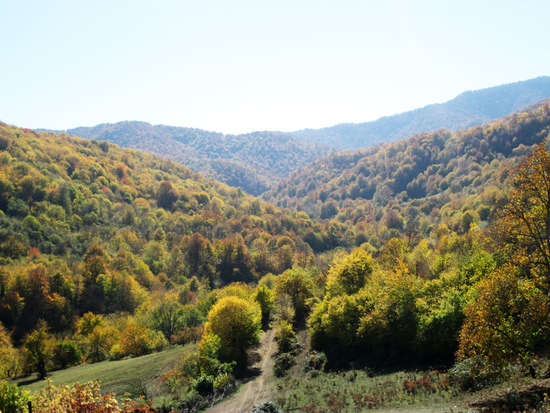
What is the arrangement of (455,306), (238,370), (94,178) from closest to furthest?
1. (455,306)
2. (238,370)
3. (94,178)

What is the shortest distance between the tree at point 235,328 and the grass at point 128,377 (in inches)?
274

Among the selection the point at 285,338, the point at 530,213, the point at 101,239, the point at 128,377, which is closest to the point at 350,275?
the point at 285,338

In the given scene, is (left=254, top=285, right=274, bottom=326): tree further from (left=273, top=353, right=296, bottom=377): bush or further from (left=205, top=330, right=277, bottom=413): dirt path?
(left=273, top=353, right=296, bottom=377): bush

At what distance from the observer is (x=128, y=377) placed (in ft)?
130

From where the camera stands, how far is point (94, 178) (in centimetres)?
17462

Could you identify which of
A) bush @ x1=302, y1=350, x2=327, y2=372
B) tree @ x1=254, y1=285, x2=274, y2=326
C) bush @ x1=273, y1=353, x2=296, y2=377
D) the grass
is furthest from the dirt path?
tree @ x1=254, y1=285, x2=274, y2=326

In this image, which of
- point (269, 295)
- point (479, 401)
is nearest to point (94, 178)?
point (269, 295)

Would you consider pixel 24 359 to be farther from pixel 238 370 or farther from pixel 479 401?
pixel 479 401

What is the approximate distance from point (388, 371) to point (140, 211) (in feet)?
485

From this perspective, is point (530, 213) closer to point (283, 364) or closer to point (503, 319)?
point (503, 319)

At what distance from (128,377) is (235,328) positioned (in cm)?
1335

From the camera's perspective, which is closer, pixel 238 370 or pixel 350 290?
pixel 238 370

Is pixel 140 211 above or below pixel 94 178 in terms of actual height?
below

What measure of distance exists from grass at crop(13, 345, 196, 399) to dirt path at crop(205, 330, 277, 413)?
7879 millimetres
